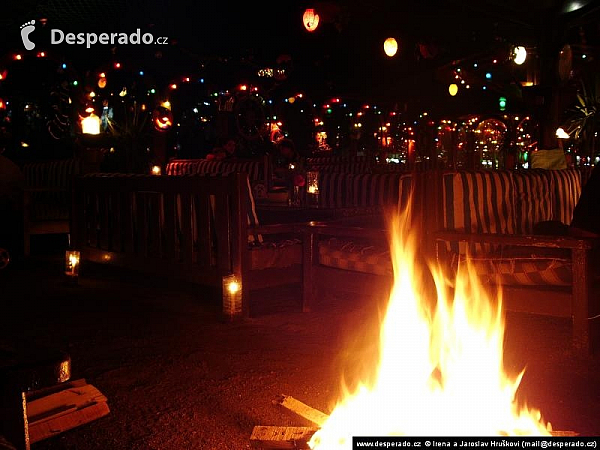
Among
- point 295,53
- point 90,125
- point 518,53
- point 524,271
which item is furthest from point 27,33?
point 524,271

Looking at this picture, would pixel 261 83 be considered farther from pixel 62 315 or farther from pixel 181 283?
pixel 62 315

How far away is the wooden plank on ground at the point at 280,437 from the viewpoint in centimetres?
219

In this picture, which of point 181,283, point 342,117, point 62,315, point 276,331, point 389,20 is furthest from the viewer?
point 342,117

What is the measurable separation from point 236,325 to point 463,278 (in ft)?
5.25

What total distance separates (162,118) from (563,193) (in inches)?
290

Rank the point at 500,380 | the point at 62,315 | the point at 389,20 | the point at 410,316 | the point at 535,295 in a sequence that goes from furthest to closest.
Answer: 1. the point at 389,20
2. the point at 62,315
3. the point at 535,295
4. the point at 410,316
5. the point at 500,380

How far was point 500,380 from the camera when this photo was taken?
2543 mm

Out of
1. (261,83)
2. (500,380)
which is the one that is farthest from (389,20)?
(500,380)

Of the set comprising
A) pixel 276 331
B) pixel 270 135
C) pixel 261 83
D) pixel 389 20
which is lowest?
pixel 276 331

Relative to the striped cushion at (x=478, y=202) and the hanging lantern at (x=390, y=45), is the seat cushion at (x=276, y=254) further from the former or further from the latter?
the hanging lantern at (x=390, y=45)

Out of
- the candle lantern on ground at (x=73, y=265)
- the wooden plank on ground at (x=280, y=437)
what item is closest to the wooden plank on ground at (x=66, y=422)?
the wooden plank on ground at (x=280, y=437)

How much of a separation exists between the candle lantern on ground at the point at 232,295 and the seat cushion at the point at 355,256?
70 cm

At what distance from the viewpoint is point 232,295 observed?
4.27 metres

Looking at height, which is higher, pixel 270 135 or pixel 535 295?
pixel 270 135
